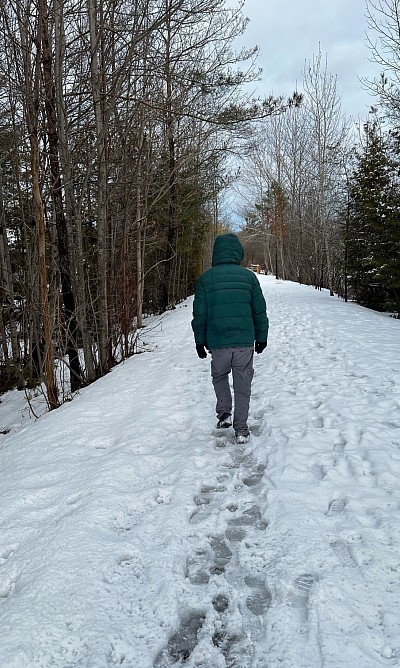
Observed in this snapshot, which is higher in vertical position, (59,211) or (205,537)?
(59,211)

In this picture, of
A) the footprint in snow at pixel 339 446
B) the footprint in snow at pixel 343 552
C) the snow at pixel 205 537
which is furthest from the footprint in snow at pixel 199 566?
the footprint in snow at pixel 339 446

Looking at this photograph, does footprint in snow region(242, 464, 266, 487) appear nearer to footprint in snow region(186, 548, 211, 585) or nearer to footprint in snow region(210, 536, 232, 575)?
footprint in snow region(210, 536, 232, 575)

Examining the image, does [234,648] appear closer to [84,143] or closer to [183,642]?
[183,642]

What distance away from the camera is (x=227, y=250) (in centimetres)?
429

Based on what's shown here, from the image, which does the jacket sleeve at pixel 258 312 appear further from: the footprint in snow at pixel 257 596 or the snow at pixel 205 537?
the footprint in snow at pixel 257 596

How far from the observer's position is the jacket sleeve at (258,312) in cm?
423

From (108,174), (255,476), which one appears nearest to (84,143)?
(108,174)

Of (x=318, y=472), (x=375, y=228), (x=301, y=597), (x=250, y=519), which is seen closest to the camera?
(x=301, y=597)

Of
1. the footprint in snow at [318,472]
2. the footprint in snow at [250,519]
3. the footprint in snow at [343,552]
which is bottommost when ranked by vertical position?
the footprint in snow at [250,519]

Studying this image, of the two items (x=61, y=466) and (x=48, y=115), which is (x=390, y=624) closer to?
(x=61, y=466)

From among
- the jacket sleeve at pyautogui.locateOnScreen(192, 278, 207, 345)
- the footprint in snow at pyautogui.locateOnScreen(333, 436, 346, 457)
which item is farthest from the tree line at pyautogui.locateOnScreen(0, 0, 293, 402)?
the footprint in snow at pyautogui.locateOnScreen(333, 436, 346, 457)

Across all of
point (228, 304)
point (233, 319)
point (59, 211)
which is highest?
point (59, 211)

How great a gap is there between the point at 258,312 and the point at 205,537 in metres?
2.22

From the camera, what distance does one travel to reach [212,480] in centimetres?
340
